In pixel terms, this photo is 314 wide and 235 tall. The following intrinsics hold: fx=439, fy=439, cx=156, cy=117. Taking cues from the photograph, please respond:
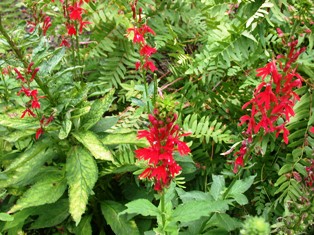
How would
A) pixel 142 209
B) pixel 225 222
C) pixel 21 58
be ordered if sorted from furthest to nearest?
1. pixel 225 222
2. pixel 21 58
3. pixel 142 209

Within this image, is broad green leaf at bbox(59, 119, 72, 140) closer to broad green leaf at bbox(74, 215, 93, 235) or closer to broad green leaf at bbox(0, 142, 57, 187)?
broad green leaf at bbox(0, 142, 57, 187)

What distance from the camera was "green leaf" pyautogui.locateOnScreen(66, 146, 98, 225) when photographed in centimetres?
221

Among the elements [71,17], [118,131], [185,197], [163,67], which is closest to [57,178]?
[118,131]

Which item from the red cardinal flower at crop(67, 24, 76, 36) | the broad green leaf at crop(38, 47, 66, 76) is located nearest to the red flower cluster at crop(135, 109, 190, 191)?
the broad green leaf at crop(38, 47, 66, 76)

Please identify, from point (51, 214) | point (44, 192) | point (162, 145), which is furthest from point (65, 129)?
point (162, 145)

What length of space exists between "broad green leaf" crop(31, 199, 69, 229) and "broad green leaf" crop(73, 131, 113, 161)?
0.47m

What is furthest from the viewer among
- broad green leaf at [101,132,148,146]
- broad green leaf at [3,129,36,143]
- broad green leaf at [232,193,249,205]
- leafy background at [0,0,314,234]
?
broad green leaf at [101,132,148,146]

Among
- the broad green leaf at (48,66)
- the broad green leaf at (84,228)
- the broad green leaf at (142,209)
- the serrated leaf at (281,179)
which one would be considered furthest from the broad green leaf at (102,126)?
the serrated leaf at (281,179)

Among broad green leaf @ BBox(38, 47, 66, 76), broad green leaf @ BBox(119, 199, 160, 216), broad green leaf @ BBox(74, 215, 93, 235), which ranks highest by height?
broad green leaf @ BBox(38, 47, 66, 76)

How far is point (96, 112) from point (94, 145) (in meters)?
0.25

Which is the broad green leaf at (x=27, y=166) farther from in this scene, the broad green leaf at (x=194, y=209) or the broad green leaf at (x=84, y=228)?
the broad green leaf at (x=194, y=209)

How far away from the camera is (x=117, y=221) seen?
246 cm

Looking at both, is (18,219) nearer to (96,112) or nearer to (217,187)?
(96,112)

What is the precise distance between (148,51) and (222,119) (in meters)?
0.84
